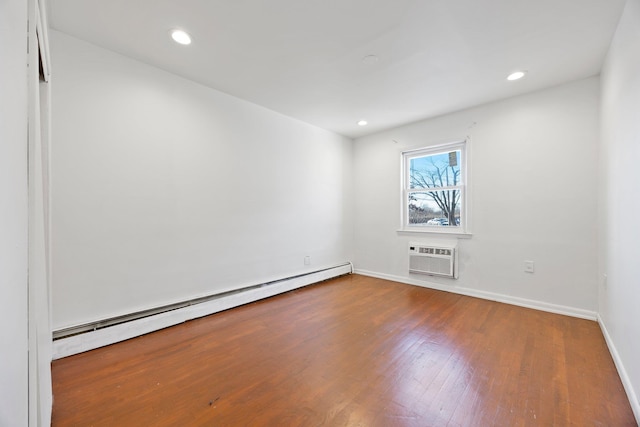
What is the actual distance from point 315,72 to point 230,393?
2.86 meters

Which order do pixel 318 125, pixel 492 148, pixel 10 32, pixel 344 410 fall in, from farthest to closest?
pixel 318 125
pixel 492 148
pixel 344 410
pixel 10 32

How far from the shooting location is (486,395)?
5.61 ft

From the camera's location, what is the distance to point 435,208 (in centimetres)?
417

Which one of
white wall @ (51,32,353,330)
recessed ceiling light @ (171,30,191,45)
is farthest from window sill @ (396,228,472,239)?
recessed ceiling light @ (171,30,191,45)

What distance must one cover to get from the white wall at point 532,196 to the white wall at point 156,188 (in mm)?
2367

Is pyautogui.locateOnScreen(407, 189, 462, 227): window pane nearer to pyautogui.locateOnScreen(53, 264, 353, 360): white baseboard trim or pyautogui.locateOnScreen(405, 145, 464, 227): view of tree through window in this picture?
pyautogui.locateOnScreen(405, 145, 464, 227): view of tree through window

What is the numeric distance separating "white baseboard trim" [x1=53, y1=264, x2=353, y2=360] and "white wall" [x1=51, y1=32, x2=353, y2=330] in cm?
13

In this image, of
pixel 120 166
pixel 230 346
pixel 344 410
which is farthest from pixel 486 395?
pixel 120 166

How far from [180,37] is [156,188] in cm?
137

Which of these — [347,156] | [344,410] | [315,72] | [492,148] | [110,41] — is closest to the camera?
[344,410]

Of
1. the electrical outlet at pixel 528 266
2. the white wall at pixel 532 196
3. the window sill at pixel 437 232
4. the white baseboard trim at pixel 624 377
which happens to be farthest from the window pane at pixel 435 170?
the white baseboard trim at pixel 624 377

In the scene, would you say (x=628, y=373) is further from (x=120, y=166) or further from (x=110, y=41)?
(x=110, y=41)

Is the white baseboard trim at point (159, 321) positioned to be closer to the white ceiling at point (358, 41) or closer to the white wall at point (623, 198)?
the white ceiling at point (358, 41)

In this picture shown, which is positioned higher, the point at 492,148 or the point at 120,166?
the point at 492,148
